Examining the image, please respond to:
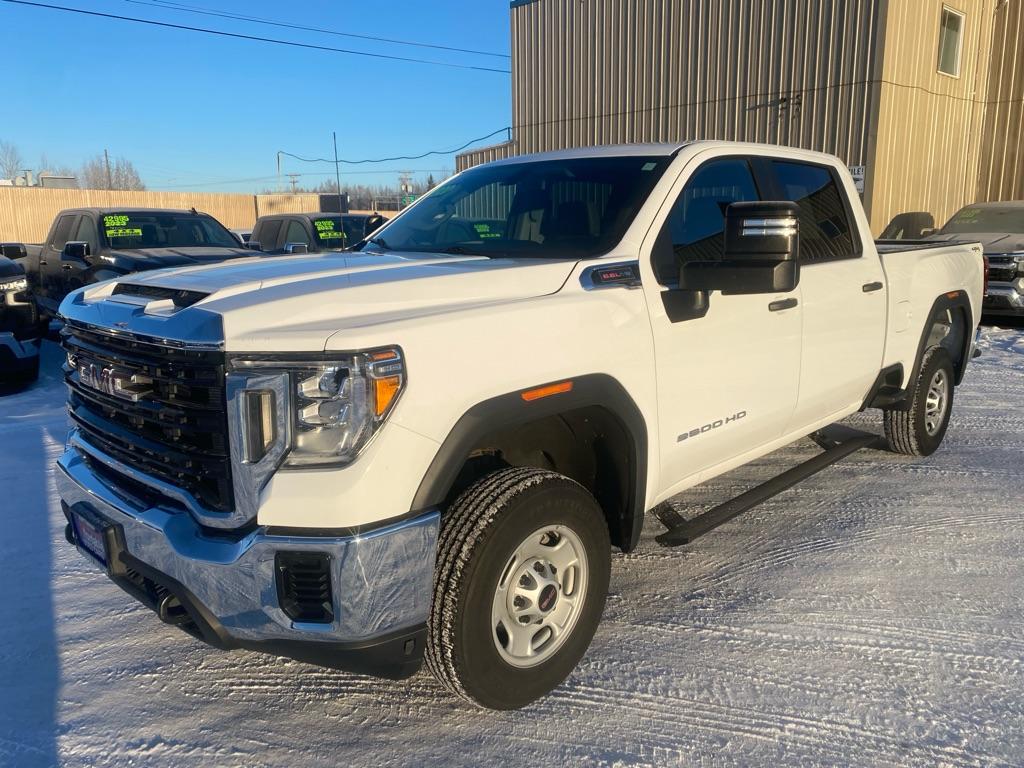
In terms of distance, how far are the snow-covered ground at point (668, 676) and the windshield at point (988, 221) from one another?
10.1 m

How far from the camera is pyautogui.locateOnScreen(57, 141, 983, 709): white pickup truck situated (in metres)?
2.29

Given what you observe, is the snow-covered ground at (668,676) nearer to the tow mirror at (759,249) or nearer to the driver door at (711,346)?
the driver door at (711,346)

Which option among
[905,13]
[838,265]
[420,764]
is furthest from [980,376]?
[905,13]

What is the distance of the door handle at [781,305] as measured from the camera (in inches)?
145

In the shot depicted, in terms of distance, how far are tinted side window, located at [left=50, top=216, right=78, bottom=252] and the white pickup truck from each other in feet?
27.5

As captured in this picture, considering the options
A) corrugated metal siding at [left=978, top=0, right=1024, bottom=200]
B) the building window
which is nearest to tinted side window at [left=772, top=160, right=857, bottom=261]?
the building window

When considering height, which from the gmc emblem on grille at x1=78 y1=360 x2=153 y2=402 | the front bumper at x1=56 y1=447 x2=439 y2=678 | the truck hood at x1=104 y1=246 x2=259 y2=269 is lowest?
the front bumper at x1=56 y1=447 x2=439 y2=678

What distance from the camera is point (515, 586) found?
275cm

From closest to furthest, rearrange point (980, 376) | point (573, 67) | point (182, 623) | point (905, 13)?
point (182, 623)
point (980, 376)
point (905, 13)
point (573, 67)

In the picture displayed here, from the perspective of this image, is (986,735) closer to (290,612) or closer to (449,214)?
(290,612)

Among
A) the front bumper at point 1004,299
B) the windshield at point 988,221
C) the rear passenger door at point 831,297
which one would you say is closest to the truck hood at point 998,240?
the windshield at point 988,221

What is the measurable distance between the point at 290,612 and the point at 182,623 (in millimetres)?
463

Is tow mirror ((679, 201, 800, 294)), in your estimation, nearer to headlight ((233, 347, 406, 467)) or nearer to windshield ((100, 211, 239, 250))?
headlight ((233, 347, 406, 467))

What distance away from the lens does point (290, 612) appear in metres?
2.33
